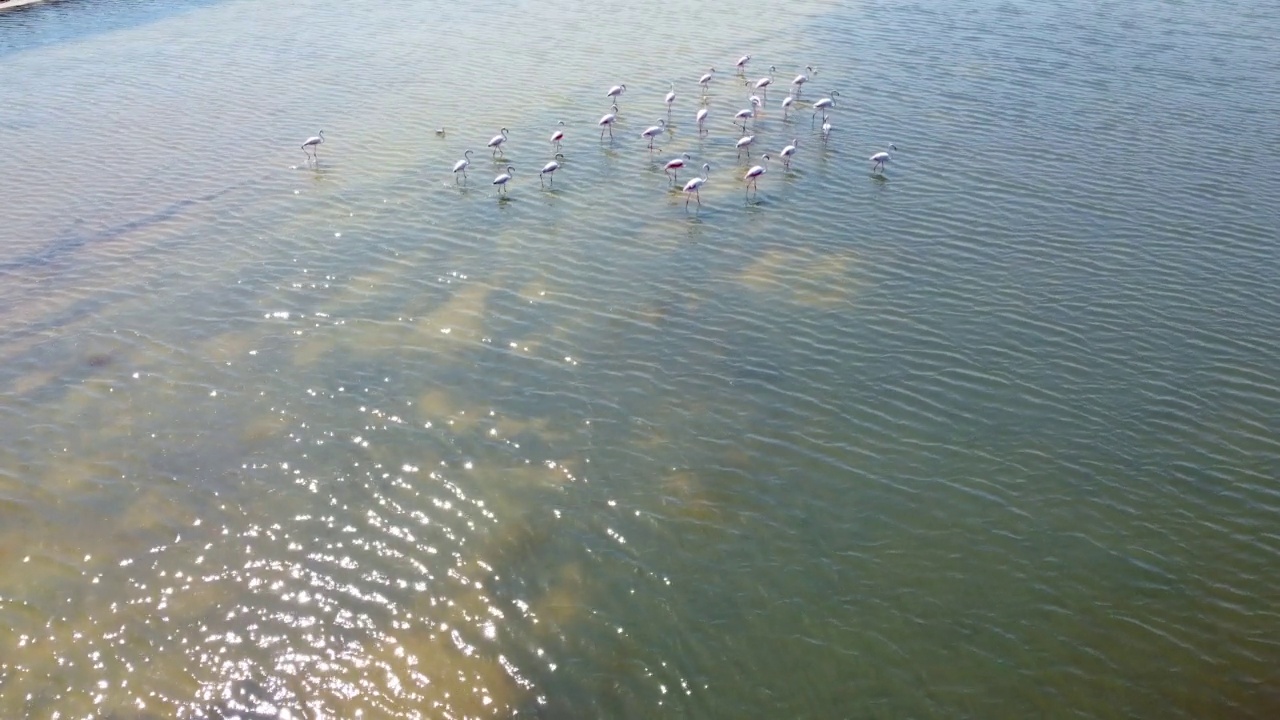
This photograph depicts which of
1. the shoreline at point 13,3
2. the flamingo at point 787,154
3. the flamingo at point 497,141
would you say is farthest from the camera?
the shoreline at point 13,3

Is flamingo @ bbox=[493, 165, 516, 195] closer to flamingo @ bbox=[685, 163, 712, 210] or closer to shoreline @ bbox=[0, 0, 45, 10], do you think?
flamingo @ bbox=[685, 163, 712, 210]

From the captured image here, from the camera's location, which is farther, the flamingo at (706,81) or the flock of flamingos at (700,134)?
the flamingo at (706,81)

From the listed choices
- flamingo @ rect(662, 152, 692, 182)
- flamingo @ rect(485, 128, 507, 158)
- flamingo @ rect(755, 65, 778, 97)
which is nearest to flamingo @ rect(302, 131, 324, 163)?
flamingo @ rect(485, 128, 507, 158)

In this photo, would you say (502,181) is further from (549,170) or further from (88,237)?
(88,237)

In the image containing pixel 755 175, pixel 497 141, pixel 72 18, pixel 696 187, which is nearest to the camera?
pixel 696 187

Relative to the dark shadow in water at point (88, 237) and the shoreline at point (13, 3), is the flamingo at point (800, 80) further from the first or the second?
the shoreline at point (13, 3)

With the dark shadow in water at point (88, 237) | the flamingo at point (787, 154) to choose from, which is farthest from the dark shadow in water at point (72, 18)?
the flamingo at point (787, 154)

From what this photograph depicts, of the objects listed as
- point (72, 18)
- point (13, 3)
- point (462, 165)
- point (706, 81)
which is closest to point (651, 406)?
point (462, 165)

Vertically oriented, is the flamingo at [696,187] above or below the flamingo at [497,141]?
below
